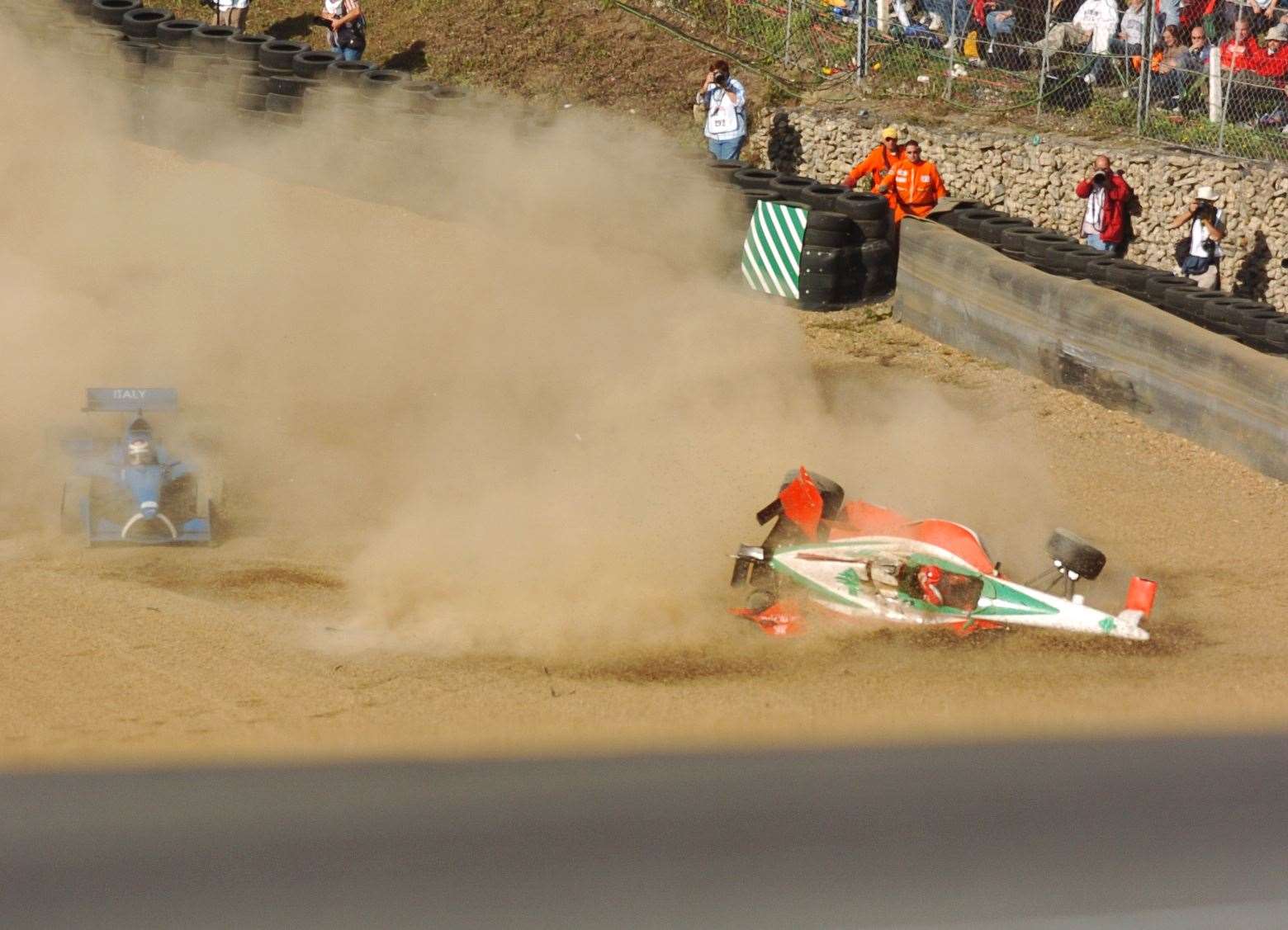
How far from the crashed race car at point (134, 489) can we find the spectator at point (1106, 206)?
25.1 feet

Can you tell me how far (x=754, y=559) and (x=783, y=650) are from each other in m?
0.64

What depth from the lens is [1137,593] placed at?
27.0 ft

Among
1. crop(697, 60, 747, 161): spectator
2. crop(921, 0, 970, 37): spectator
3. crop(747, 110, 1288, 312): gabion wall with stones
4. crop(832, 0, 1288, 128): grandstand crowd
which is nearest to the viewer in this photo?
crop(747, 110, 1288, 312): gabion wall with stones

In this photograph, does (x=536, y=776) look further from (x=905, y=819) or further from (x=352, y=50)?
(x=352, y=50)

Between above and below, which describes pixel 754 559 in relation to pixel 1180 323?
below

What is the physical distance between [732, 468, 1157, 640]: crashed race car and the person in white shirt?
8184 mm

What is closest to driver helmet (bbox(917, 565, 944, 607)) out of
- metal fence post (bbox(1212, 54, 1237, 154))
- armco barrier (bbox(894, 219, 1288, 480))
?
armco barrier (bbox(894, 219, 1288, 480))

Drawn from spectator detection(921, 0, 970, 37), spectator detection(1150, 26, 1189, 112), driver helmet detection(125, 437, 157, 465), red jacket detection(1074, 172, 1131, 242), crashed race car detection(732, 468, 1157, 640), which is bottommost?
crashed race car detection(732, 468, 1157, 640)

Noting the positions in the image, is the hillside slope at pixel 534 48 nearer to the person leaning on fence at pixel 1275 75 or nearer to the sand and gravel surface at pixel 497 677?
the person leaning on fence at pixel 1275 75

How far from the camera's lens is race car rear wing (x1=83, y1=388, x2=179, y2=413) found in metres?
9.82

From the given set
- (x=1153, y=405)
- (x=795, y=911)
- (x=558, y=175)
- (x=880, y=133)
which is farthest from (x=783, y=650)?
(x=880, y=133)

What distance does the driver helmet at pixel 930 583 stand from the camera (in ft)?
27.1

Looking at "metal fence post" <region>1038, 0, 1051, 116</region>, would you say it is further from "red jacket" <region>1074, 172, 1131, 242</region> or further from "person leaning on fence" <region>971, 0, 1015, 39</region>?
"red jacket" <region>1074, 172, 1131, 242</region>

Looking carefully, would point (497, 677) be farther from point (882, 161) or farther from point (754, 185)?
point (882, 161)
